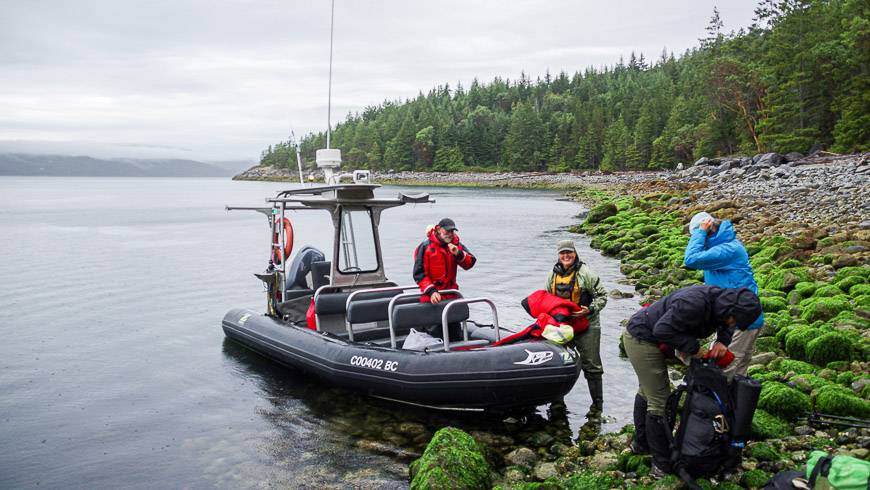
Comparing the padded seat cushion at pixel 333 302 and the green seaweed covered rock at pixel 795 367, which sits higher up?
the padded seat cushion at pixel 333 302

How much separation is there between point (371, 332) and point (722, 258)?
525 cm

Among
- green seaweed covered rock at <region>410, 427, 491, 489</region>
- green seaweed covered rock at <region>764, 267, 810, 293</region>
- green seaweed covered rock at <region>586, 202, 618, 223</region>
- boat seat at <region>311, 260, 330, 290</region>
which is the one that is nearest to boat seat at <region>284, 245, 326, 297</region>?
boat seat at <region>311, 260, 330, 290</region>

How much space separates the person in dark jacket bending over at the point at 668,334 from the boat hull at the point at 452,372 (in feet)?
4.77

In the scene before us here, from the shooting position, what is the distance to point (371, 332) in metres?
9.78

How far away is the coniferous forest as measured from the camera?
1730 inches

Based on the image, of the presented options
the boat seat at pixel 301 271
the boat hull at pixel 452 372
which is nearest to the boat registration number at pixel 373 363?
the boat hull at pixel 452 372

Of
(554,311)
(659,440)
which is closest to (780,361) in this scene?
(554,311)

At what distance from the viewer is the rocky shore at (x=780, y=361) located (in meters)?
5.86

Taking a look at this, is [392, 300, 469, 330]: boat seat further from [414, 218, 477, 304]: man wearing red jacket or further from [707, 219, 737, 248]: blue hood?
[707, 219, 737, 248]: blue hood

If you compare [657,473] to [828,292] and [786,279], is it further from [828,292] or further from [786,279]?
[786,279]

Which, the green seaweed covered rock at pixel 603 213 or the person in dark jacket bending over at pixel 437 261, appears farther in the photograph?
the green seaweed covered rock at pixel 603 213

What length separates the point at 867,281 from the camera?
11.4 metres

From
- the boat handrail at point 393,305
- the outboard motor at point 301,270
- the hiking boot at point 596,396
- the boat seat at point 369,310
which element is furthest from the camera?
the outboard motor at point 301,270

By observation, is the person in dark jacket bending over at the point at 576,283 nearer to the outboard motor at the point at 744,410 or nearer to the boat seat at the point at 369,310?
the outboard motor at the point at 744,410
